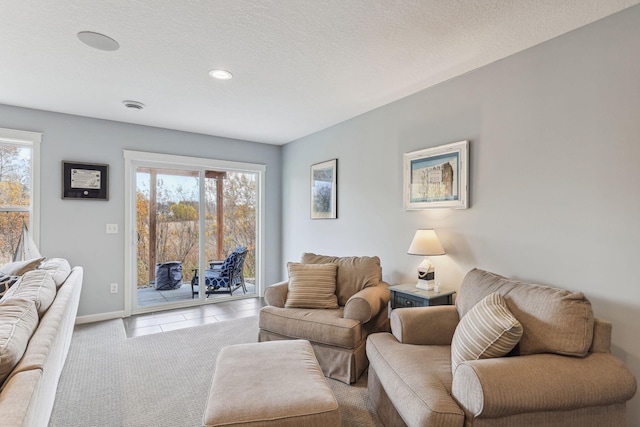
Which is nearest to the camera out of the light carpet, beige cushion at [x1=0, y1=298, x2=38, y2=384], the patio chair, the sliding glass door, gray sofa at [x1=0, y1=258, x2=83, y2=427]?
gray sofa at [x1=0, y1=258, x2=83, y2=427]

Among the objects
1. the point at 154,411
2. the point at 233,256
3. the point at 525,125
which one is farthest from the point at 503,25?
the point at 233,256

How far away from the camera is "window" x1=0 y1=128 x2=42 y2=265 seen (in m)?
3.47

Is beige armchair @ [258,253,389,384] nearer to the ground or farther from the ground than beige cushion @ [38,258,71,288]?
nearer to the ground

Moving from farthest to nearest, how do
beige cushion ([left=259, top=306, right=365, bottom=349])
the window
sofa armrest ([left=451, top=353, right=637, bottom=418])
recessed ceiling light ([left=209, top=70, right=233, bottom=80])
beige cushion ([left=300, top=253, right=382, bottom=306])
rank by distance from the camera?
the window → beige cushion ([left=300, top=253, right=382, bottom=306]) → recessed ceiling light ([left=209, top=70, right=233, bottom=80]) → beige cushion ([left=259, top=306, right=365, bottom=349]) → sofa armrest ([left=451, top=353, right=637, bottom=418])

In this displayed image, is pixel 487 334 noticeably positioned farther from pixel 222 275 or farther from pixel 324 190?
pixel 222 275

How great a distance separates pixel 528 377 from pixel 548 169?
54.3 inches

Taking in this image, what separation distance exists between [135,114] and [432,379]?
3.87m

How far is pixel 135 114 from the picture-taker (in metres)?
3.70

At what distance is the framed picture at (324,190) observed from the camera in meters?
4.08

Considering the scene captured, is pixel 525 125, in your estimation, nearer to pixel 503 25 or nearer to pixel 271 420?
pixel 503 25

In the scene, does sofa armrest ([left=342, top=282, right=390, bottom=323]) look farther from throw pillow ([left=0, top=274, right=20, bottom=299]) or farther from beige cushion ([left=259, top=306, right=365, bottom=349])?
throw pillow ([left=0, top=274, right=20, bottom=299])

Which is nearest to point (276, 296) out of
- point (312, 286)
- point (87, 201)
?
point (312, 286)

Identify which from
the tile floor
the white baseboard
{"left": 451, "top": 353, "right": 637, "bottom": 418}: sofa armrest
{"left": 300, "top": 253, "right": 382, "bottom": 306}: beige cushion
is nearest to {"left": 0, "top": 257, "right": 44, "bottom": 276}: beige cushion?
the tile floor

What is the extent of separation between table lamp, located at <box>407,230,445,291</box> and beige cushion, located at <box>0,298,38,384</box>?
94.4 inches
